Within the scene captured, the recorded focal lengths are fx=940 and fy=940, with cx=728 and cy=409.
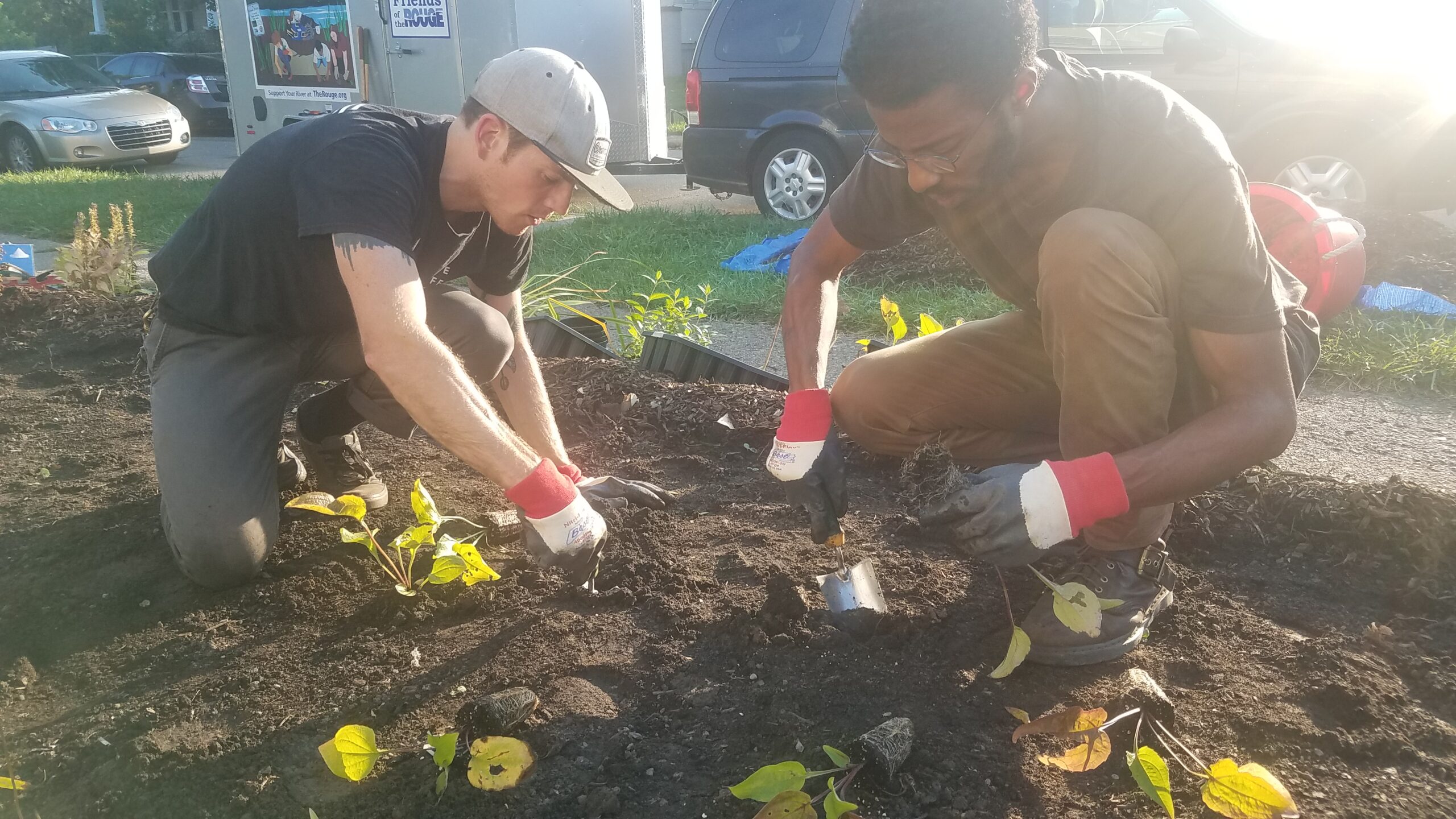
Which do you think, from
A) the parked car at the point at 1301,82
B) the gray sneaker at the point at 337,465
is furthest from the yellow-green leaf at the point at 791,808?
the parked car at the point at 1301,82

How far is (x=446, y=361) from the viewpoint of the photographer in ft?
6.29

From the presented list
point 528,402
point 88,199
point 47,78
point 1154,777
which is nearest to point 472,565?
point 528,402

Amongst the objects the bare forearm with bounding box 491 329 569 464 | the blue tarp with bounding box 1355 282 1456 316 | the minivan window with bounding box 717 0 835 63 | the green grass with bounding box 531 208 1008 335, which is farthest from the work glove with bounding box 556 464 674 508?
the minivan window with bounding box 717 0 835 63

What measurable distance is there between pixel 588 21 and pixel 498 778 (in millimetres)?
7468

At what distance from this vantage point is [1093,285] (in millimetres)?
1806

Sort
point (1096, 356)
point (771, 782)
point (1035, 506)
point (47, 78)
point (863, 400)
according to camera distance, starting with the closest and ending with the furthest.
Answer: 1. point (771, 782)
2. point (1035, 506)
3. point (1096, 356)
4. point (863, 400)
5. point (47, 78)

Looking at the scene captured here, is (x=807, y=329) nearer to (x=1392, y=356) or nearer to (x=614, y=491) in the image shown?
(x=614, y=491)

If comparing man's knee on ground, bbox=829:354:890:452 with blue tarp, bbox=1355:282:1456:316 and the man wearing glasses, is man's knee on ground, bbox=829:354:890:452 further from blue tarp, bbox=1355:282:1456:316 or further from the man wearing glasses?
blue tarp, bbox=1355:282:1456:316

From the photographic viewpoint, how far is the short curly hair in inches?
67.8

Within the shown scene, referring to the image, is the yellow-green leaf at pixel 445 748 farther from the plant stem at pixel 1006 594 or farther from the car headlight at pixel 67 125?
the car headlight at pixel 67 125

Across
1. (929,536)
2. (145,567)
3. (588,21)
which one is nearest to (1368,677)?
(929,536)

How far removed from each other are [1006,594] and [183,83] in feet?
60.2

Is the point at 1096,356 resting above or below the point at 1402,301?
above

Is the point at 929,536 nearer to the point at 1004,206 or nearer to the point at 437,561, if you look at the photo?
the point at 1004,206
